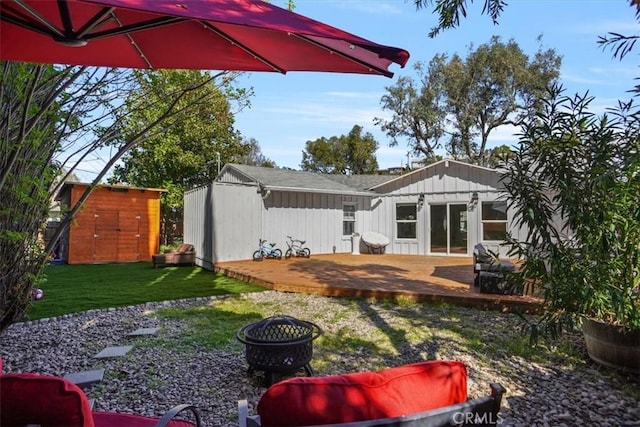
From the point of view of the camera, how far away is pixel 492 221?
41.6ft

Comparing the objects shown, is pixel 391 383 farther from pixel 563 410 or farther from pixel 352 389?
pixel 563 410

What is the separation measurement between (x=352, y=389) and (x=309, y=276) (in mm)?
7515

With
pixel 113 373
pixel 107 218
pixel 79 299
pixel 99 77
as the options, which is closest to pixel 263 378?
pixel 113 373

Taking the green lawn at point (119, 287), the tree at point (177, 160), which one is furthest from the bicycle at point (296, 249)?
the tree at point (177, 160)

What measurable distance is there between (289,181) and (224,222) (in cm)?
363

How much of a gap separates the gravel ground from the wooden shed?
26.4 feet

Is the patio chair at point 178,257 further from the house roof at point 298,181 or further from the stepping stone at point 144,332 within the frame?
the stepping stone at point 144,332

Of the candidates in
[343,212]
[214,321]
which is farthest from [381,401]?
[343,212]

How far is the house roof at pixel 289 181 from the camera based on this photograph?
1266 centimetres

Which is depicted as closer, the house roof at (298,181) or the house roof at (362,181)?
the house roof at (298,181)

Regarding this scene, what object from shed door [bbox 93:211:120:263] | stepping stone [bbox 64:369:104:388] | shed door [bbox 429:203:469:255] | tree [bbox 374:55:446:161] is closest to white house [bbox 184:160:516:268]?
shed door [bbox 429:203:469:255]

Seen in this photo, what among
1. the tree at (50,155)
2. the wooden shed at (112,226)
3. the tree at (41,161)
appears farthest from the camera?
the wooden shed at (112,226)

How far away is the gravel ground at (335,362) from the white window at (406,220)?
8692mm

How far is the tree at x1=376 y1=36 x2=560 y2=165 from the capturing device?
75.9 ft
